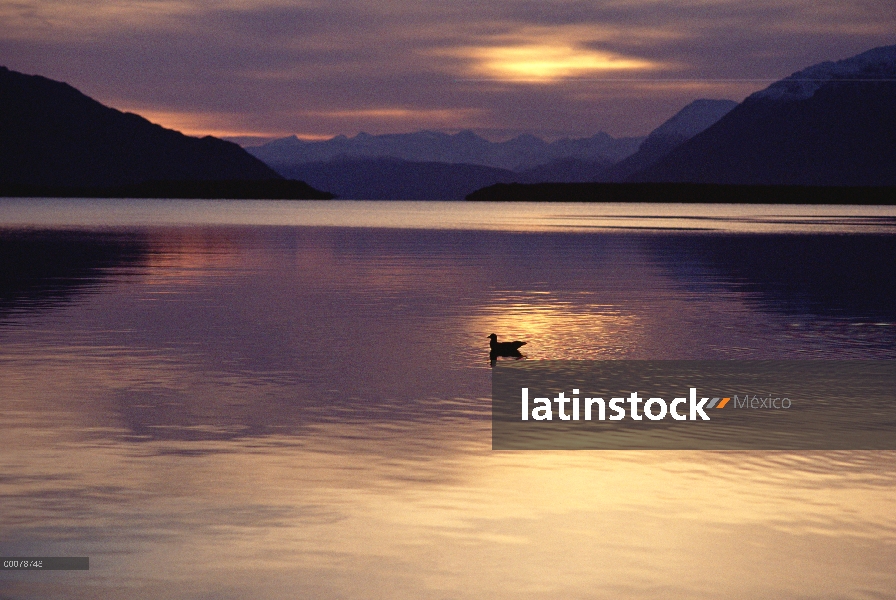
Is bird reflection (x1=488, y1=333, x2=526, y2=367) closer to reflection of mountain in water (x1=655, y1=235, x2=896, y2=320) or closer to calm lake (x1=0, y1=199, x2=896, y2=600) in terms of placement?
calm lake (x1=0, y1=199, x2=896, y2=600)

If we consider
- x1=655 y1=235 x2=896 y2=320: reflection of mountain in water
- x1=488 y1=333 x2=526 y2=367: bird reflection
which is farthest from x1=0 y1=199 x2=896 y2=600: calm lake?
x1=655 y1=235 x2=896 y2=320: reflection of mountain in water

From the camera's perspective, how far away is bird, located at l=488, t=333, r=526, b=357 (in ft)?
83.4

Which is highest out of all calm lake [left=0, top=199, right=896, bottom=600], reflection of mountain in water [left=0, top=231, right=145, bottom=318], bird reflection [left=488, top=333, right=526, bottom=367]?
reflection of mountain in water [left=0, top=231, right=145, bottom=318]

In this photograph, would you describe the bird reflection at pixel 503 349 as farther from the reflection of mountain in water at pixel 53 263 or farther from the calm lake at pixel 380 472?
the reflection of mountain in water at pixel 53 263

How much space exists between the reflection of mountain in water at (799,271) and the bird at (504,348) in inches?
552

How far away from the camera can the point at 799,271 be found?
Answer: 55.5 m

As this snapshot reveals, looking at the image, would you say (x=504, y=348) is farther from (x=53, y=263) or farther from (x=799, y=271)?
(x=53, y=263)

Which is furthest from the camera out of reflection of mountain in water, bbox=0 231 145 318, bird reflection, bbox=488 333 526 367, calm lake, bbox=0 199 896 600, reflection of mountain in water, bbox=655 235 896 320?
reflection of mountain in water, bbox=655 235 896 320

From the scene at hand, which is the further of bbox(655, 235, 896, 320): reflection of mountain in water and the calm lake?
bbox(655, 235, 896, 320): reflection of mountain in water

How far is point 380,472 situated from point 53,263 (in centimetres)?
4507

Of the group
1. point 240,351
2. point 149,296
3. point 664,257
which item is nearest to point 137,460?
point 240,351

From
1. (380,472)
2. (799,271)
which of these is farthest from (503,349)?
(799,271)

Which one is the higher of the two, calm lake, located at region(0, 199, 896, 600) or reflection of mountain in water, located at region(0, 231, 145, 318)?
reflection of mountain in water, located at region(0, 231, 145, 318)

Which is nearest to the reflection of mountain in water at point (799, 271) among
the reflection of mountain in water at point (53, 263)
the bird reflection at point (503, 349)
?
the bird reflection at point (503, 349)
